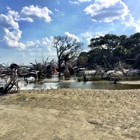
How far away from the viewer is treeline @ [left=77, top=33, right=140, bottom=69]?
163ft

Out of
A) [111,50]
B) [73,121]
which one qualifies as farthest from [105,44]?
[73,121]

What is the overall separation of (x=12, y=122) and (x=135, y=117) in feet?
14.7

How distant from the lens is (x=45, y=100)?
10.9 m

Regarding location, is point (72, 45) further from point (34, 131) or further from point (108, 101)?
point (34, 131)

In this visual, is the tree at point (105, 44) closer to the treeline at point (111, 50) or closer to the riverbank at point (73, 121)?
the treeline at point (111, 50)

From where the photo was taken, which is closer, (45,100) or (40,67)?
(45,100)

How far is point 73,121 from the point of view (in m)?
7.08

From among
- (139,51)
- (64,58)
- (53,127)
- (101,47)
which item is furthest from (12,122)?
(101,47)

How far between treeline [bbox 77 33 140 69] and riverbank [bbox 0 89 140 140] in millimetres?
39322

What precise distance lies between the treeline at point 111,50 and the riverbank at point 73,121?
3932cm

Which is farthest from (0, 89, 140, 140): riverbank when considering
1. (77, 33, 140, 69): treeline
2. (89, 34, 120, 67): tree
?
(89, 34, 120, 67): tree

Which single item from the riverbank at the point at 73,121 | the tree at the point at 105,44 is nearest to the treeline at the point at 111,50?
the tree at the point at 105,44

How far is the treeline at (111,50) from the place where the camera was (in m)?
49.5

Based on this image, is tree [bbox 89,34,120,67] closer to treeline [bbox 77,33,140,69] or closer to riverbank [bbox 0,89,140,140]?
treeline [bbox 77,33,140,69]
